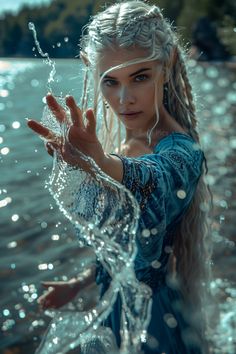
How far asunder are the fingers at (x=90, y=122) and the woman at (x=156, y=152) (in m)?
0.12

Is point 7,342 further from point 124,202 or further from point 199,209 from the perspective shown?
point 124,202

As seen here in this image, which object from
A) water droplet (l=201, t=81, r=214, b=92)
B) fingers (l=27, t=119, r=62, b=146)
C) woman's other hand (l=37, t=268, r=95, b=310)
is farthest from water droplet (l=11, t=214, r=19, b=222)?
water droplet (l=201, t=81, r=214, b=92)

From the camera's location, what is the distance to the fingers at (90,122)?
2049 mm

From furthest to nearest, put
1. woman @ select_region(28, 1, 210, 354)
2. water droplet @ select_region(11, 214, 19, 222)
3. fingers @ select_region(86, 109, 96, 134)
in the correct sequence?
water droplet @ select_region(11, 214, 19, 222)
woman @ select_region(28, 1, 210, 354)
fingers @ select_region(86, 109, 96, 134)

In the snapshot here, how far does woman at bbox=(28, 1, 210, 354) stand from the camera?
7.75 ft

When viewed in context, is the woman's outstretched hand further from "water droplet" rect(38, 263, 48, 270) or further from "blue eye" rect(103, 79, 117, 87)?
"water droplet" rect(38, 263, 48, 270)

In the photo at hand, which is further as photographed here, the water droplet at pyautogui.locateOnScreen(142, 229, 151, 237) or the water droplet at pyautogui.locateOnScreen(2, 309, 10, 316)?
the water droplet at pyautogui.locateOnScreen(2, 309, 10, 316)

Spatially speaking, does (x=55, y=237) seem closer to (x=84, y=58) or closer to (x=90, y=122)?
(x=84, y=58)

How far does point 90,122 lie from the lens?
207cm

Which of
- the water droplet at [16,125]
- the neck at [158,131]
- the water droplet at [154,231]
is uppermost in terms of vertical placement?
the neck at [158,131]

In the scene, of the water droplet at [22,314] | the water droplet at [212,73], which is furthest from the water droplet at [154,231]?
the water droplet at [212,73]

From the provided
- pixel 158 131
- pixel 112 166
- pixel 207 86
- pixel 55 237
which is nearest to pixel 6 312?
pixel 55 237

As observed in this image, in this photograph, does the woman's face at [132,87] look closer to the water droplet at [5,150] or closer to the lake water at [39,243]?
the lake water at [39,243]

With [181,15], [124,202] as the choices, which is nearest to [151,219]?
[124,202]
